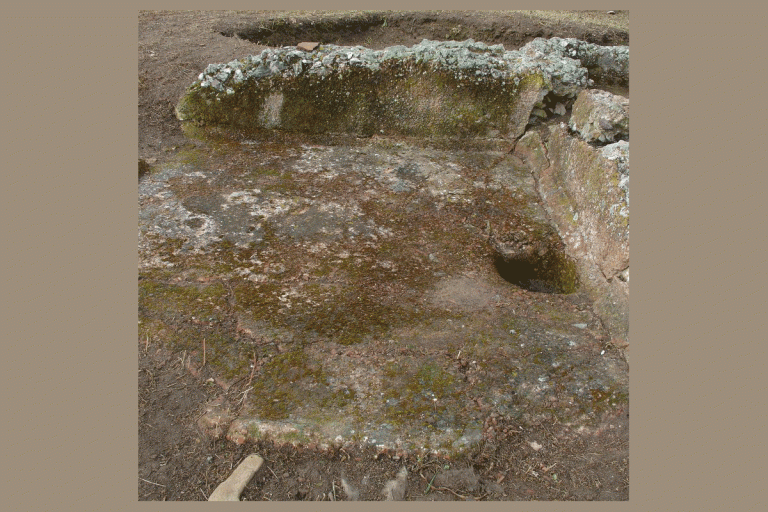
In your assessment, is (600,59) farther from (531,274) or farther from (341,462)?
(341,462)

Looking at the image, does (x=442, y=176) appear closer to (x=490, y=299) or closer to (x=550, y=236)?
(x=550, y=236)

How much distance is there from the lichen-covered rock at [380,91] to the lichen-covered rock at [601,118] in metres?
0.70

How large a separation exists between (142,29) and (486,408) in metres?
7.49

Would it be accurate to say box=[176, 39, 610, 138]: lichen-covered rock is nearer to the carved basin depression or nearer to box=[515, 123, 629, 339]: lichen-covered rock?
the carved basin depression

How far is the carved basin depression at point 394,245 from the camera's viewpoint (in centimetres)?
298

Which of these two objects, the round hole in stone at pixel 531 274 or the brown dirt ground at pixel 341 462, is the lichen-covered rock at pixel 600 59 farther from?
the brown dirt ground at pixel 341 462

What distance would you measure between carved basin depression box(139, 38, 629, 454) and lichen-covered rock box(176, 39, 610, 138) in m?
0.02

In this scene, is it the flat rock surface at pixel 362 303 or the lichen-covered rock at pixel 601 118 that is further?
the lichen-covered rock at pixel 601 118

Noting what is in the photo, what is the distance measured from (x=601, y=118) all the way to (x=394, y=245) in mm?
1983

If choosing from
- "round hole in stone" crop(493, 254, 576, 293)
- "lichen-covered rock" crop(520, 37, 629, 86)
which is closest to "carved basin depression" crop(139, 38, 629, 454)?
"round hole in stone" crop(493, 254, 576, 293)

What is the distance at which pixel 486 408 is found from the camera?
2.92 m

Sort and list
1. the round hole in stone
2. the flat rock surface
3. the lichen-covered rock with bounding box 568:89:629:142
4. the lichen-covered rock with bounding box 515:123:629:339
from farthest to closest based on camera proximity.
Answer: the lichen-covered rock with bounding box 568:89:629:142 → the round hole in stone → the lichen-covered rock with bounding box 515:123:629:339 → the flat rock surface

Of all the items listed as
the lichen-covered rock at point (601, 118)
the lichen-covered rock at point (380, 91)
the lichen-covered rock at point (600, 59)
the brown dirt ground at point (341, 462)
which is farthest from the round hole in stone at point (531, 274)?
the lichen-covered rock at point (600, 59)

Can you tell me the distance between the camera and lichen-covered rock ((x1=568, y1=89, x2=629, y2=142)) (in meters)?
4.48
